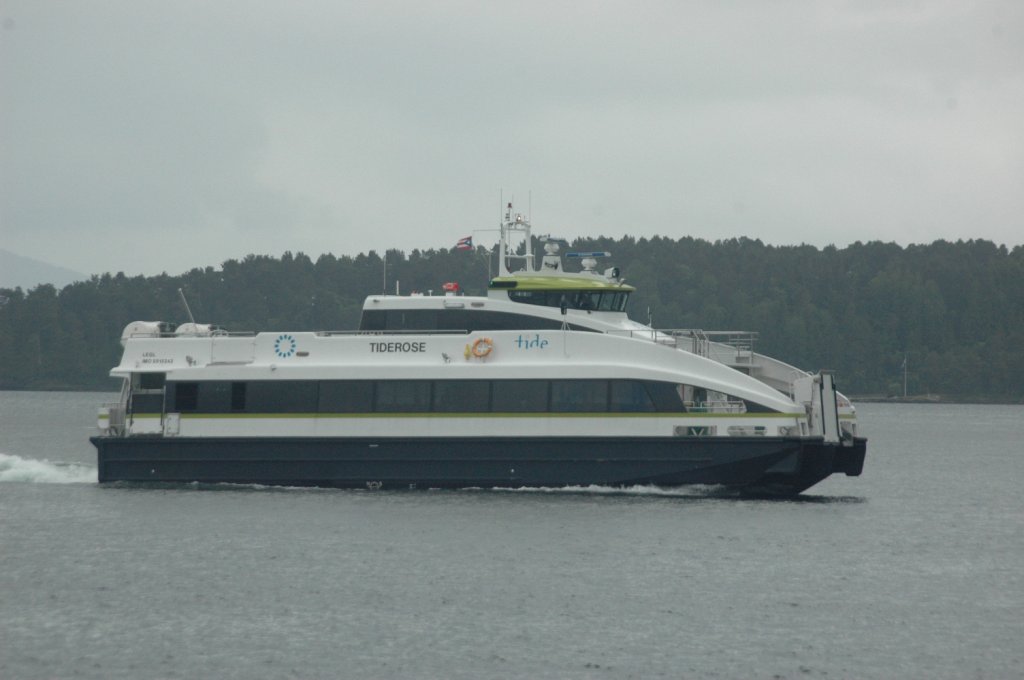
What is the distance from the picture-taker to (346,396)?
30031mm

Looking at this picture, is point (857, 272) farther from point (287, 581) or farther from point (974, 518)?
point (287, 581)

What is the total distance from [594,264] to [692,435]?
6.41m

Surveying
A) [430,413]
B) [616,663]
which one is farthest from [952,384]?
[616,663]

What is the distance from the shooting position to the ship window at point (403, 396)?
2970 cm

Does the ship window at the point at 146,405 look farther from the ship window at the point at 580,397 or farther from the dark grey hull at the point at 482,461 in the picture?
the ship window at the point at 580,397

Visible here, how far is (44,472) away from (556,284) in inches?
563

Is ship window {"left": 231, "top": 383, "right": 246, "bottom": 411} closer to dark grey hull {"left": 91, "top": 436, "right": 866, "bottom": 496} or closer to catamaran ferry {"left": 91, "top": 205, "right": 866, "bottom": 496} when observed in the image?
catamaran ferry {"left": 91, "top": 205, "right": 866, "bottom": 496}

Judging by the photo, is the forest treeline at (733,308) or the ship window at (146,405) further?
the forest treeline at (733,308)

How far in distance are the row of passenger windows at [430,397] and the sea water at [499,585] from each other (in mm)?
1819

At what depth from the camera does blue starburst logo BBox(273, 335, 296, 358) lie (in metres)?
30.9

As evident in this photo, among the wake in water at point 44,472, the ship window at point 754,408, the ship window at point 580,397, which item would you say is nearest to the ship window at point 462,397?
the ship window at point 580,397

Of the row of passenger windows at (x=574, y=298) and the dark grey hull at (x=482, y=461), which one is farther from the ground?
the row of passenger windows at (x=574, y=298)

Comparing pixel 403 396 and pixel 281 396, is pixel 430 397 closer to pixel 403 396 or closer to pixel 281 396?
pixel 403 396

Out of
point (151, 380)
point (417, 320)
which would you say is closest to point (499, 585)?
point (417, 320)
